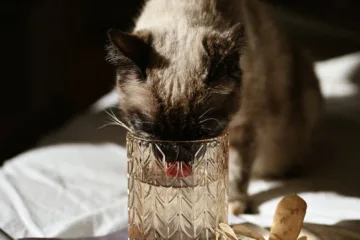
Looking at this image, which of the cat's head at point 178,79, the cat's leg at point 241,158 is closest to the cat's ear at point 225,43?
the cat's head at point 178,79

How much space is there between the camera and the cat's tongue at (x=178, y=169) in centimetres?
90

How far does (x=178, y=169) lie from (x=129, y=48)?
25cm

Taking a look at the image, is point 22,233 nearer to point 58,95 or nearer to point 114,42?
point 114,42

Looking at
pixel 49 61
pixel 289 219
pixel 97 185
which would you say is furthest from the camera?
pixel 49 61

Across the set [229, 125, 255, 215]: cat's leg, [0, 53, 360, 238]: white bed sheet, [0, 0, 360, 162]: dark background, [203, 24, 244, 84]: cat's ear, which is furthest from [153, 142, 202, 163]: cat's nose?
[0, 0, 360, 162]: dark background

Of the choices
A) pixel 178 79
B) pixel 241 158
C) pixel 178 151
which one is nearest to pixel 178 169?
pixel 178 151

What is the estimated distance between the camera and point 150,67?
0.99 m

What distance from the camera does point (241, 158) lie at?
133 centimetres

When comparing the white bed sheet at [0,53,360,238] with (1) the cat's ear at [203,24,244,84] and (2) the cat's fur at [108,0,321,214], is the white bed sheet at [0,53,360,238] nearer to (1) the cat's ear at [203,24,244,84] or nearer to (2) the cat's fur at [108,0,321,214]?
(2) the cat's fur at [108,0,321,214]

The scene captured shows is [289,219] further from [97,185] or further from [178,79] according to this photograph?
[97,185]

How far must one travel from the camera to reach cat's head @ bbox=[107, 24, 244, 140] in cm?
94

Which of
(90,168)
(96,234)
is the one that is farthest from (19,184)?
(96,234)

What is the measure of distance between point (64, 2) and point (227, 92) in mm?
2106

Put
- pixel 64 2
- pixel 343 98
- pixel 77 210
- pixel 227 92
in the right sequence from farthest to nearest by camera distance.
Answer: pixel 64 2, pixel 343 98, pixel 77 210, pixel 227 92
